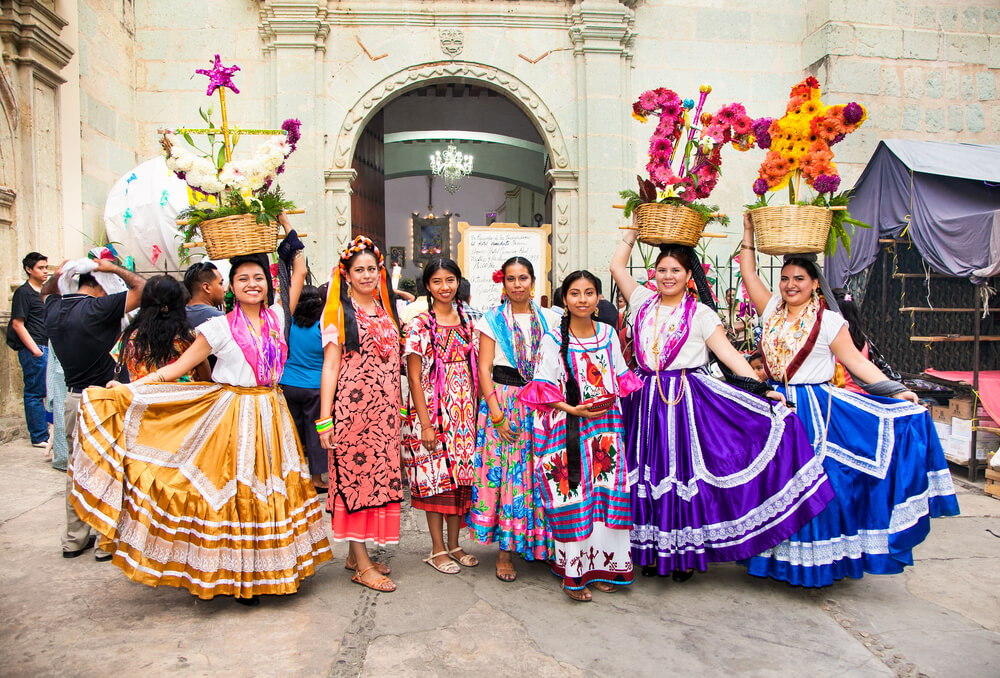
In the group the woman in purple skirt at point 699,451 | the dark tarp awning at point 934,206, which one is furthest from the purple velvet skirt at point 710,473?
the dark tarp awning at point 934,206

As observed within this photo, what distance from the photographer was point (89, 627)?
10.3ft

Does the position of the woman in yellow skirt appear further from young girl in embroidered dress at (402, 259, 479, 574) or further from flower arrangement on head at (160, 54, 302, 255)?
young girl in embroidered dress at (402, 259, 479, 574)

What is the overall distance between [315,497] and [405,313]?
3124 millimetres

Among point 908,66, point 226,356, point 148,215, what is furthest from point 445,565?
point 908,66

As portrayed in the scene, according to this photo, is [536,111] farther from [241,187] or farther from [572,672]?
[572,672]

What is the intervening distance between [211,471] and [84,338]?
159 cm

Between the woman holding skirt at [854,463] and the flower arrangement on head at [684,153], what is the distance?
696mm

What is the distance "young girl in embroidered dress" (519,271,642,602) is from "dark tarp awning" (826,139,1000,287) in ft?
14.9

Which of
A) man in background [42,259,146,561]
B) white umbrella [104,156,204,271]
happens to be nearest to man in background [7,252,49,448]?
white umbrella [104,156,204,271]

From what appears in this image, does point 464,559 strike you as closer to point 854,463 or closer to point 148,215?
point 854,463

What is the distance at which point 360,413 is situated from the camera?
11.5 feet

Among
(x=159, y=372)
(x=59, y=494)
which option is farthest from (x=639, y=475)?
(x=59, y=494)

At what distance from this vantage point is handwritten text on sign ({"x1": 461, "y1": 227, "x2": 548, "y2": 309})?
7.59m

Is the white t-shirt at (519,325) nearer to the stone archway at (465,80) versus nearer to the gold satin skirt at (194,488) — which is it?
the gold satin skirt at (194,488)
